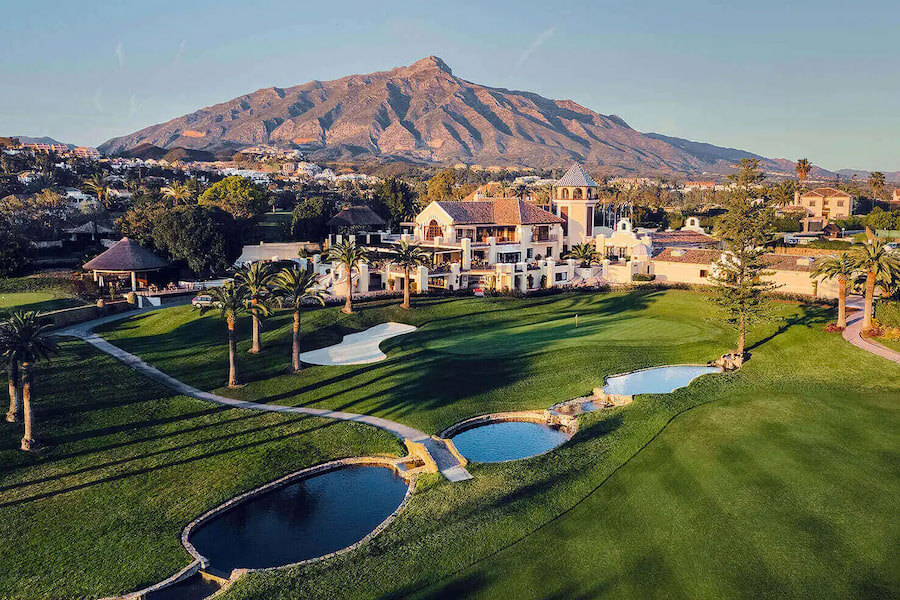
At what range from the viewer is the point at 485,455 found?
29625 mm

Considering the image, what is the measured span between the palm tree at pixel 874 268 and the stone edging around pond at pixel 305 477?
36.3 meters

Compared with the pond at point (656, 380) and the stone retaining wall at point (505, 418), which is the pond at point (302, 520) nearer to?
the stone retaining wall at point (505, 418)

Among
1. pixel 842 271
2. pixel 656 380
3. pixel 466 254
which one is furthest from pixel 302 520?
pixel 466 254

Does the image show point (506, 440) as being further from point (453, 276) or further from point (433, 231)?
point (433, 231)

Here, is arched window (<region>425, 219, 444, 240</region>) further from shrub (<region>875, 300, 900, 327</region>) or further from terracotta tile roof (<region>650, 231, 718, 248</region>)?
shrub (<region>875, 300, 900, 327</region>)

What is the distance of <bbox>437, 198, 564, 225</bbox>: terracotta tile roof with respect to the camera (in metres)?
71.5

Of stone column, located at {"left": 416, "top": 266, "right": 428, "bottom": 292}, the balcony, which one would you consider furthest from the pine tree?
the balcony

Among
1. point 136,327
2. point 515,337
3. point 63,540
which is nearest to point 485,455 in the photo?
point 63,540

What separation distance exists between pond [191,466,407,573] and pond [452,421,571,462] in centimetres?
449

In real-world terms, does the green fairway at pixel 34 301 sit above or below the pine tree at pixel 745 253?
below

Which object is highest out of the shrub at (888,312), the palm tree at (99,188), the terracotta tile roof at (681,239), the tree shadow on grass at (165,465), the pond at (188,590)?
the palm tree at (99,188)

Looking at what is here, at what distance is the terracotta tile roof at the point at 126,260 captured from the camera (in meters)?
61.4

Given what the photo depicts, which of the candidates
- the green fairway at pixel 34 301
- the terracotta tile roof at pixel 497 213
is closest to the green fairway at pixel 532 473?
the green fairway at pixel 34 301

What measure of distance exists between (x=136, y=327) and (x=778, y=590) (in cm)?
4566
